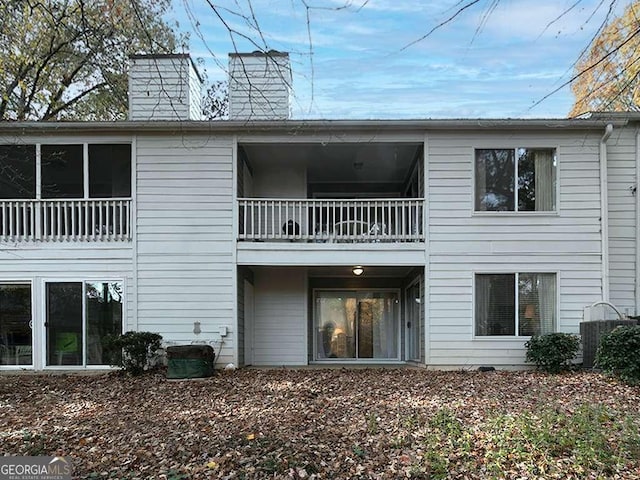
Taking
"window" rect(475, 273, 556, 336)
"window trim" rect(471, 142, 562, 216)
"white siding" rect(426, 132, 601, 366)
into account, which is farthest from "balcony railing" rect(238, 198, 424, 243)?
"window" rect(475, 273, 556, 336)

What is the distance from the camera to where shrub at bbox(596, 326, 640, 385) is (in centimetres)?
771

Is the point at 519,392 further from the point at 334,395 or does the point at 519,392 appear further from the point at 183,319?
the point at 183,319

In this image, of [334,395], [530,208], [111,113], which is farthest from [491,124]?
[111,113]

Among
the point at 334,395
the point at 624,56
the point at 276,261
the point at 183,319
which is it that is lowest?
the point at 334,395

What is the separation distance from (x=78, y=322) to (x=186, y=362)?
8.43 feet

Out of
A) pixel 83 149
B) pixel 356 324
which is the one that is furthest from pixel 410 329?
pixel 83 149

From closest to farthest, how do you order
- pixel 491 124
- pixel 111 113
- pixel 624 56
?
pixel 624 56
pixel 491 124
pixel 111 113

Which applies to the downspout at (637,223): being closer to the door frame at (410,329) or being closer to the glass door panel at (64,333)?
the door frame at (410,329)

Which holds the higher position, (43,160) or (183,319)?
(43,160)

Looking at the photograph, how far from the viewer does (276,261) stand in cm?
1051

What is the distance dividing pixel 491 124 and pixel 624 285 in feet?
13.7

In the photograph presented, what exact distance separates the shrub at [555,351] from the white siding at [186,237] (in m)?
5.69

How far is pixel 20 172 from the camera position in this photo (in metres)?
10.6

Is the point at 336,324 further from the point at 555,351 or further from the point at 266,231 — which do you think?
the point at 555,351
